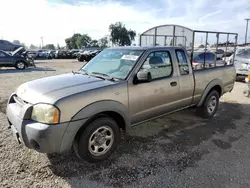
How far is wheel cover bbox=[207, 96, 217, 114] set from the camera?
482 centimetres

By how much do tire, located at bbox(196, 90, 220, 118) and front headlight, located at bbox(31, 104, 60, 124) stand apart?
353 cm

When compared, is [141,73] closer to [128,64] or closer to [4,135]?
Result: [128,64]

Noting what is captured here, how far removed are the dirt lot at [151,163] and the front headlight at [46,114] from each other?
82 cm

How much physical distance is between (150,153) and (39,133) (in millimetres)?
1758

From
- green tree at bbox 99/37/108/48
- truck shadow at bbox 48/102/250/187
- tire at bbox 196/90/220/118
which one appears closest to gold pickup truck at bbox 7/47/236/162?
truck shadow at bbox 48/102/250/187

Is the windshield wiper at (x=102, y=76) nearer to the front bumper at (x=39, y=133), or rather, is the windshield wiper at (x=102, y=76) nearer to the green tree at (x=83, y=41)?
the front bumper at (x=39, y=133)

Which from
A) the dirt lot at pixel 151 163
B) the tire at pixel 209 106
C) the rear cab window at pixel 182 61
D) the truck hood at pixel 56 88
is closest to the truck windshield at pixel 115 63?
the truck hood at pixel 56 88

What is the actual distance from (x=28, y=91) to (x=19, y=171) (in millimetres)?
1100

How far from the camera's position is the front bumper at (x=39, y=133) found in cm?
236

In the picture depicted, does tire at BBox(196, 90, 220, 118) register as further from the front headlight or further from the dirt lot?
the front headlight

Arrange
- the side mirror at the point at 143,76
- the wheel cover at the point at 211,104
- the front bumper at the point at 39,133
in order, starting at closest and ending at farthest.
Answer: the front bumper at the point at 39,133 < the side mirror at the point at 143,76 < the wheel cover at the point at 211,104

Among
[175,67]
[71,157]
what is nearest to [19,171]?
[71,157]

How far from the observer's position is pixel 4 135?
372cm

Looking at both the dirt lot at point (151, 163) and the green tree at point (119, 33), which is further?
the green tree at point (119, 33)
